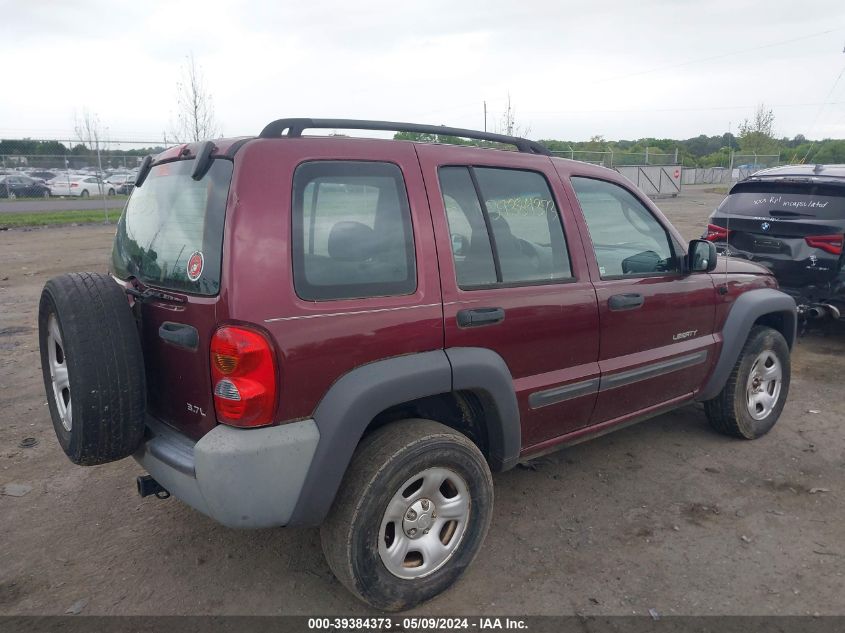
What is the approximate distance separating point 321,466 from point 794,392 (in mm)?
4579

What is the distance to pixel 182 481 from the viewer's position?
244cm

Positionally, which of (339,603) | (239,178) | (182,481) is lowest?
(339,603)

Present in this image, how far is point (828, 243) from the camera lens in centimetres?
604

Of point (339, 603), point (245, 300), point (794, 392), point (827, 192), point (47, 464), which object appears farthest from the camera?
point (827, 192)

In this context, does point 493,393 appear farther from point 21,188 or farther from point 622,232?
point 21,188

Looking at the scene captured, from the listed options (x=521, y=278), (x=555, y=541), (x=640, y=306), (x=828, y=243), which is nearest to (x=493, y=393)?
(x=521, y=278)

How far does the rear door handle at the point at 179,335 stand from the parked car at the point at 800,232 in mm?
5058

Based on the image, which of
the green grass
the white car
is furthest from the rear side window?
the white car

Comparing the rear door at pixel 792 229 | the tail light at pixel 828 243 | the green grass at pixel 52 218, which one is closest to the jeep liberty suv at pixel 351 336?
the rear door at pixel 792 229

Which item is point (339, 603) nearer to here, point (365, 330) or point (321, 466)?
point (321, 466)

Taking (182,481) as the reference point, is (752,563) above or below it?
below

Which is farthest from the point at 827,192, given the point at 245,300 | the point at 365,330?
the point at 245,300

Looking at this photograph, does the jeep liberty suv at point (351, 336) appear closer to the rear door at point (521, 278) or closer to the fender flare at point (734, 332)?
the rear door at point (521, 278)

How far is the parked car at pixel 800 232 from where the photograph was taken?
239 inches
